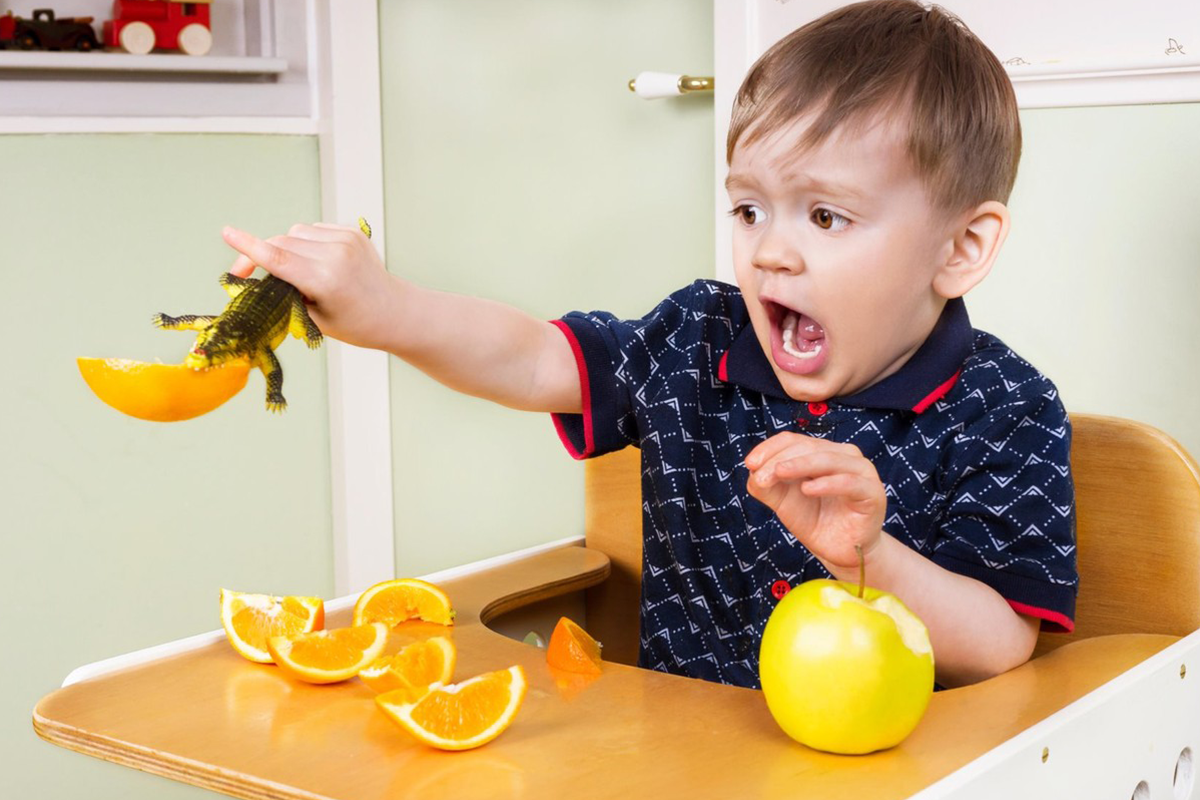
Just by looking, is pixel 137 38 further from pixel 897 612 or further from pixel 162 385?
pixel 897 612

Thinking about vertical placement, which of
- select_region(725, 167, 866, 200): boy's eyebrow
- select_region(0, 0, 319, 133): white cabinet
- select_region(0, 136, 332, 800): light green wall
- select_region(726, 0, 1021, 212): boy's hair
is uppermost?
select_region(0, 0, 319, 133): white cabinet

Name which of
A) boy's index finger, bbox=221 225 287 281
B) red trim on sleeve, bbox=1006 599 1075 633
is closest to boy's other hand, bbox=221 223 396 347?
boy's index finger, bbox=221 225 287 281

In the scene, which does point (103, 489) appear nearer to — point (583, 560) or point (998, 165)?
point (583, 560)

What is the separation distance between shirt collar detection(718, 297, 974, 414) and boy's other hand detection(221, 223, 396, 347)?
28 centimetres

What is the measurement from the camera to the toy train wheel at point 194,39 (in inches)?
69.3

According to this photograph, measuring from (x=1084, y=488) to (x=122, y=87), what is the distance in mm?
1257

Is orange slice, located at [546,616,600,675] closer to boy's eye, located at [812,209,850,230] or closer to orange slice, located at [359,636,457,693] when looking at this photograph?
orange slice, located at [359,636,457,693]

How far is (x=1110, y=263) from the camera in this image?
1.21m

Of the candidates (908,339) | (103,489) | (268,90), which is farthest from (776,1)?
(103,489)

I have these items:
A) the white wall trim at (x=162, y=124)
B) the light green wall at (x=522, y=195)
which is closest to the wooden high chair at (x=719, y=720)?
the light green wall at (x=522, y=195)

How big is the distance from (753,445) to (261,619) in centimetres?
Answer: 36

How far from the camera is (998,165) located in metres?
0.93

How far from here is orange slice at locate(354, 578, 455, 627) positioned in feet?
3.04

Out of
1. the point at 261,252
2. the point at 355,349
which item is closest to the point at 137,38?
the point at 355,349
